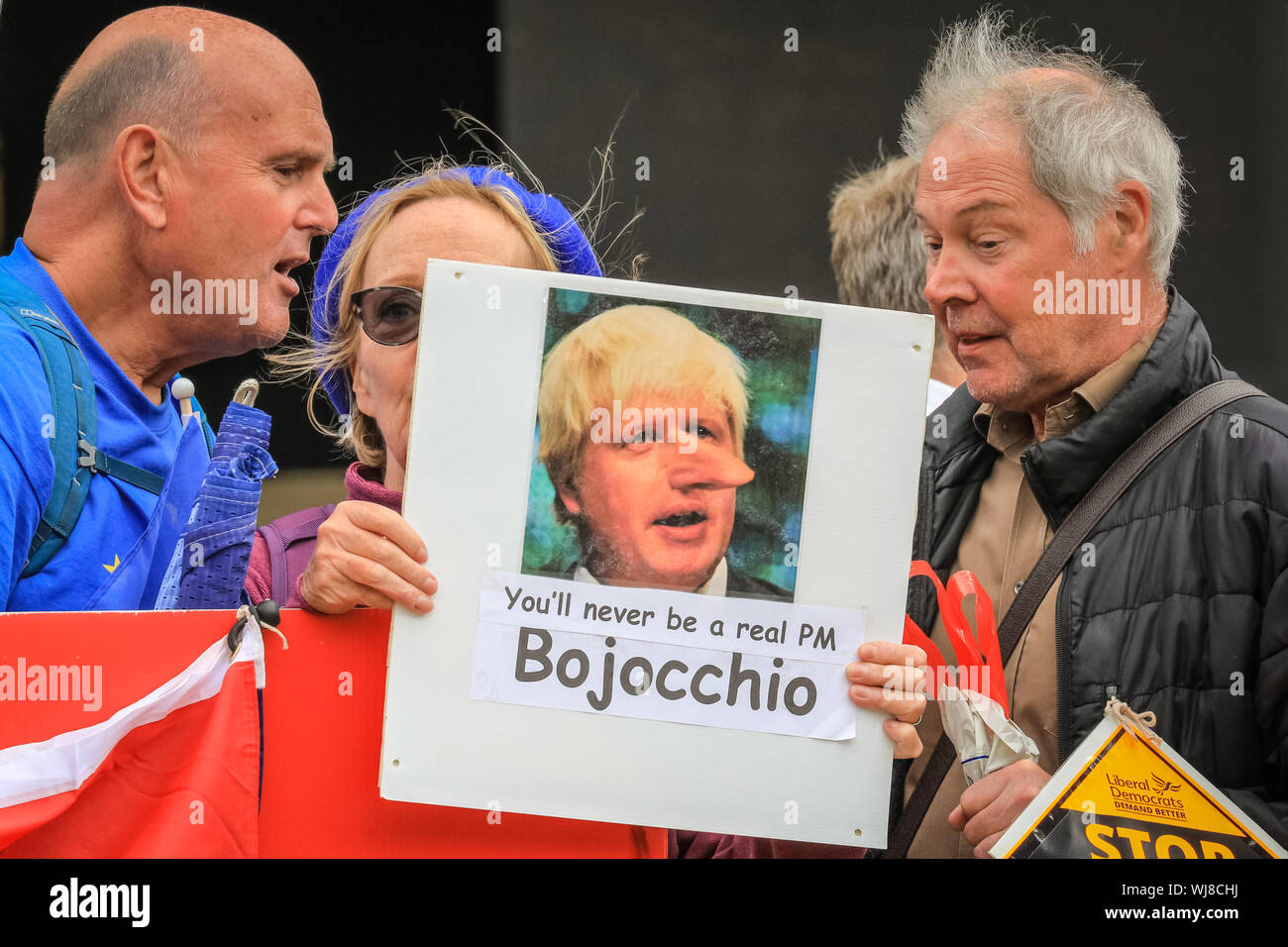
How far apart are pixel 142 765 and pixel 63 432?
0.49 m

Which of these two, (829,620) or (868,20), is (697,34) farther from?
(829,620)

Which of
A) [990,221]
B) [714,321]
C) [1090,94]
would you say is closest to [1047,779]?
[714,321]

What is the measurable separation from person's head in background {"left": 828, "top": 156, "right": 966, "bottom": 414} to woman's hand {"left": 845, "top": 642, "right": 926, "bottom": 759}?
1.63 metres

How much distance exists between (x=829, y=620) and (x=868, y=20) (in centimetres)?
307

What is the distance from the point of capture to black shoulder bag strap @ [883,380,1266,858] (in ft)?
7.12

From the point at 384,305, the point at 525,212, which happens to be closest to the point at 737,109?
the point at 525,212

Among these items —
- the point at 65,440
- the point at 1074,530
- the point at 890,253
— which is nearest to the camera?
Answer: the point at 65,440

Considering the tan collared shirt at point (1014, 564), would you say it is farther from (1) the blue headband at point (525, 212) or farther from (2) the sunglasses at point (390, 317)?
(2) the sunglasses at point (390, 317)

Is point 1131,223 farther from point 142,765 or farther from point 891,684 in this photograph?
point 142,765

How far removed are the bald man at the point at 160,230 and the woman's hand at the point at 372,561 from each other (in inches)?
14.2

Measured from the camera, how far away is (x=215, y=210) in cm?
218

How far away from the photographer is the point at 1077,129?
2338 millimetres

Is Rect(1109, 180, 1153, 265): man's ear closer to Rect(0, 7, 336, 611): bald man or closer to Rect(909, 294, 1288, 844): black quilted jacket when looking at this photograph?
Rect(909, 294, 1288, 844): black quilted jacket

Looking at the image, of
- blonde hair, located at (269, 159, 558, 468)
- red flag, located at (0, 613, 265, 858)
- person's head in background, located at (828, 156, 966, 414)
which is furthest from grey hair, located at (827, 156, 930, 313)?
red flag, located at (0, 613, 265, 858)
